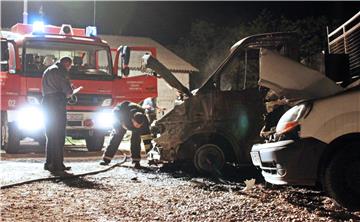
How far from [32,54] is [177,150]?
4.95 m

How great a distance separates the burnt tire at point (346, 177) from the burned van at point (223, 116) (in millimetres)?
2800

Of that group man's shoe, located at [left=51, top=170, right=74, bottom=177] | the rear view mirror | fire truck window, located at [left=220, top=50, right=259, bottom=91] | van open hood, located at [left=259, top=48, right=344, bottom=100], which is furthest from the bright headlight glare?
the rear view mirror

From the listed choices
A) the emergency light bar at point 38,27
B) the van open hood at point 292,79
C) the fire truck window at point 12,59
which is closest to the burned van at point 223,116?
the van open hood at point 292,79

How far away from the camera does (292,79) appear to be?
17.6 ft

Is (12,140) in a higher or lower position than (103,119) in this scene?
lower

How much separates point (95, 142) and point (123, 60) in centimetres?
226

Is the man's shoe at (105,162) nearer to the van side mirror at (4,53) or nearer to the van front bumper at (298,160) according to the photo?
the van side mirror at (4,53)

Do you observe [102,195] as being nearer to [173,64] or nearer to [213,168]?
[213,168]

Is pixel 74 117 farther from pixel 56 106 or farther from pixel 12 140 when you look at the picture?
pixel 56 106

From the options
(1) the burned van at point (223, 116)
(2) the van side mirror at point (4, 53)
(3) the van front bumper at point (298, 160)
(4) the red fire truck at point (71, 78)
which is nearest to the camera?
(3) the van front bumper at point (298, 160)

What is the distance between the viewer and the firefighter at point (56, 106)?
764 cm

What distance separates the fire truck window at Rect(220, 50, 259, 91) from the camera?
7.62 m

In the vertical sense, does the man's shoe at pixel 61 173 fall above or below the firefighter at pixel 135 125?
below

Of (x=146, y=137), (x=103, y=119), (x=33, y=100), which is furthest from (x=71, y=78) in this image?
(x=146, y=137)
